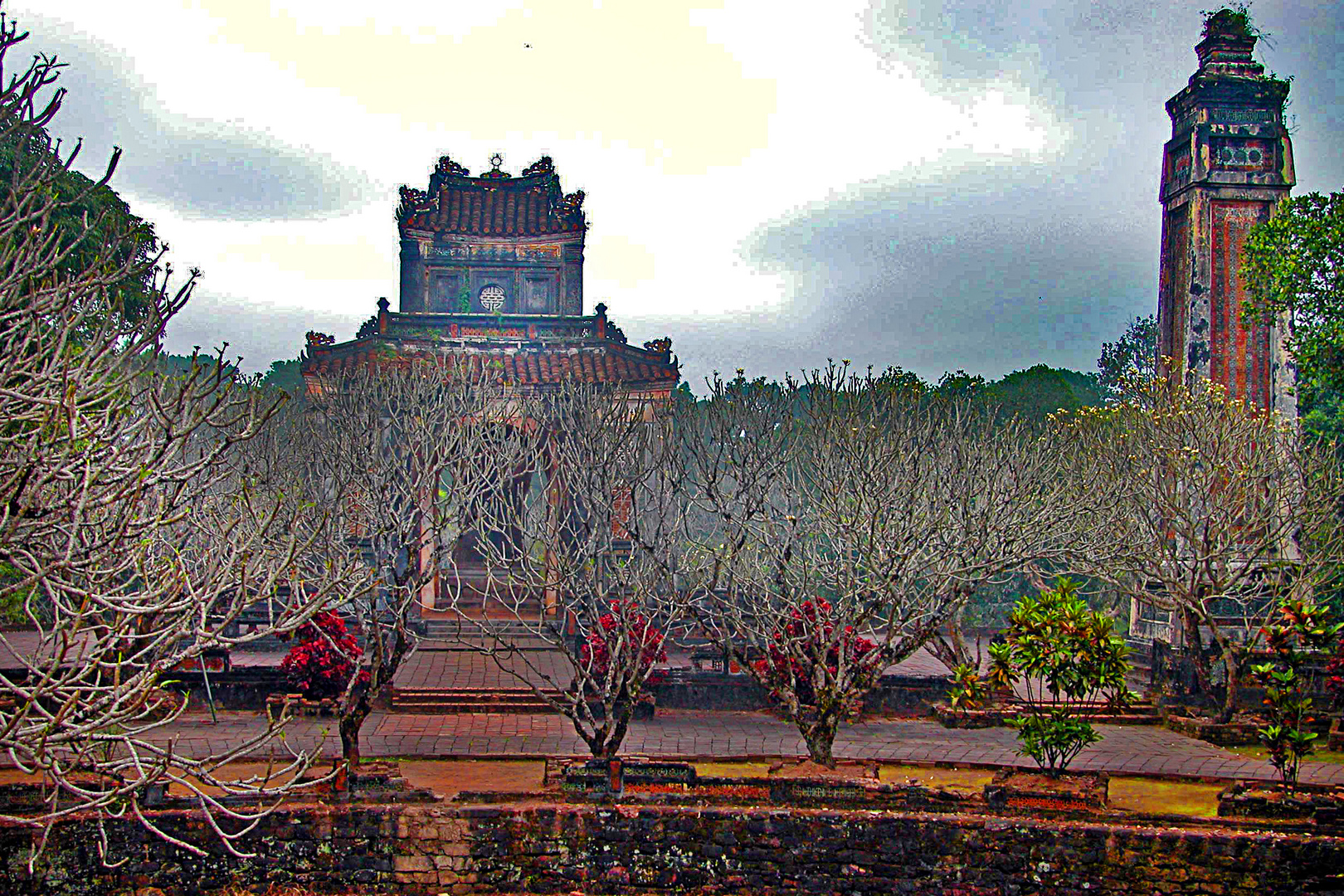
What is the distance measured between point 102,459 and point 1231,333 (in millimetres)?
23972

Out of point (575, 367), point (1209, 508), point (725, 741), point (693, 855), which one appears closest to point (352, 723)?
point (693, 855)

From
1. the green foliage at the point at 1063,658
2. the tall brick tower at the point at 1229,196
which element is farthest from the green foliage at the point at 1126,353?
the green foliage at the point at 1063,658

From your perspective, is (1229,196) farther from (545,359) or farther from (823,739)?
(823,739)

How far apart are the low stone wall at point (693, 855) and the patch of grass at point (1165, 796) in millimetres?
967

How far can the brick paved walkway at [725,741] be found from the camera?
16828 mm

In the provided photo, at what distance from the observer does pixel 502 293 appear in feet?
118

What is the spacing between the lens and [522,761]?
16.6m

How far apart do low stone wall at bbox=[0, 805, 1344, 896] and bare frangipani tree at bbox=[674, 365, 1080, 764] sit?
1.91m

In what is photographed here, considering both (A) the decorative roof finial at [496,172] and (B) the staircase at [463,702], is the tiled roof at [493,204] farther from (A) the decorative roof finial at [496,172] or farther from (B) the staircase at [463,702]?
(B) the staircase at [463,702]

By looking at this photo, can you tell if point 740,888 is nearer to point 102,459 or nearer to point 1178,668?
point 102,459

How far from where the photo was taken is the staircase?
65.7 ft

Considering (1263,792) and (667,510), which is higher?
(667,510)

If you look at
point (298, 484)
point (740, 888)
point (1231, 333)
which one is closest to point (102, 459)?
point (740, 888)

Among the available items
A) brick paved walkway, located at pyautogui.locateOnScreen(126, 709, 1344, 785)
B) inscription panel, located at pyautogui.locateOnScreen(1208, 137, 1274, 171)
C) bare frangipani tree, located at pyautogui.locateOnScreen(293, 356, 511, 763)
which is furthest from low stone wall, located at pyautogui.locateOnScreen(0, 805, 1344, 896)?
inscription panel, located at pyautogui.locateOnScreen(1208, 137, 1274, 171)
